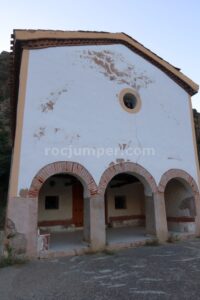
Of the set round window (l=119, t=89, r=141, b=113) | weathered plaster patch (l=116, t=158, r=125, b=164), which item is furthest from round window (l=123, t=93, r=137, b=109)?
weathered plaster patch (l=116, t=158, r=125, b=164)

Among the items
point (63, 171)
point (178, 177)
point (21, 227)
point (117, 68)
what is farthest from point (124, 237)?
point (117, 68)

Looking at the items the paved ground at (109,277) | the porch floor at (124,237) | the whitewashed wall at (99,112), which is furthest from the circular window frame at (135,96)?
the paved ground at (109,277)

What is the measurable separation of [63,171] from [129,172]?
238 centimetres

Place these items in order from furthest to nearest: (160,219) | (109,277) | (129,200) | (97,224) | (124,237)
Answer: (129,200), (124,237), (160,219), (97,224), (109,277)

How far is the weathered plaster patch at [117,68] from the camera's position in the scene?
9.59 metres

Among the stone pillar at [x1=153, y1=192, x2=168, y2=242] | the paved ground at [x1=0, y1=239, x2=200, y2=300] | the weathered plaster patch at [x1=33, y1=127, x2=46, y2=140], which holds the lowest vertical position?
the paved ground at [x1=0, y1=239, x2=200, y2=300]

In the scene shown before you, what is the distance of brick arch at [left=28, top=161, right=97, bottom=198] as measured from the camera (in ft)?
24.4

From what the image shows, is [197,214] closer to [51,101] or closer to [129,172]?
[129,172]

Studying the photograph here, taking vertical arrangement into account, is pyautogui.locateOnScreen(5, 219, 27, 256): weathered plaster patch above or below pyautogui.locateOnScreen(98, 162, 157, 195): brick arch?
below

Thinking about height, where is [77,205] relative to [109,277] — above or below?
above

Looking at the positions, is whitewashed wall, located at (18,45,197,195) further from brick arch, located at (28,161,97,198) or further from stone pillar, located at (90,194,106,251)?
stone pillar, located at (90,194,106,251)

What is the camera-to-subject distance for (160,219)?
9188 mm

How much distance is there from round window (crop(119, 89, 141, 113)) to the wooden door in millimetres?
4709

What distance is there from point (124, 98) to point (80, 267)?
6189mm
